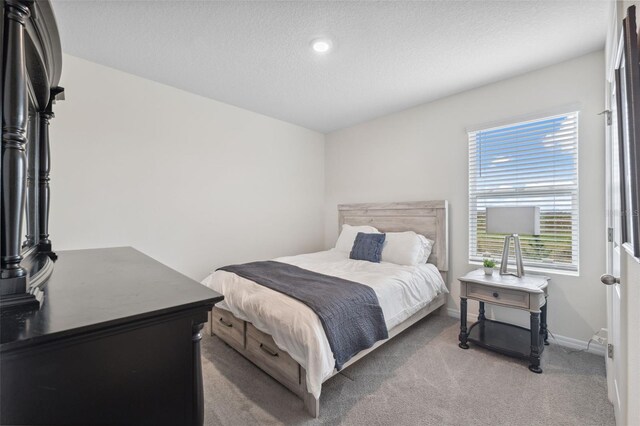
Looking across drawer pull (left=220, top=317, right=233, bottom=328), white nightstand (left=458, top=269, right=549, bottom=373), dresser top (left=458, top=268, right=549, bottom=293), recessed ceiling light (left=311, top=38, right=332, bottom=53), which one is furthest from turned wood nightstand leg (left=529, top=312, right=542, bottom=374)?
recessed ceiling light (left=311, top=38, right=332, bottom=53)

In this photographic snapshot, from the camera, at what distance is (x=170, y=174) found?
3135mm

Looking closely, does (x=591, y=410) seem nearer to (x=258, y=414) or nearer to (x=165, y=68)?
(x=258, y=414)

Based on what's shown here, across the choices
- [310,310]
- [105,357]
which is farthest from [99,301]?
[310,310]

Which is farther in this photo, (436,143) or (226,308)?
(436,143)

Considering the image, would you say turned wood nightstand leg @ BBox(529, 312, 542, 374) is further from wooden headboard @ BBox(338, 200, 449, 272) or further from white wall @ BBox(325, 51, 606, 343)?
wooden headboard @ BBox(338, 200, 449, 272)

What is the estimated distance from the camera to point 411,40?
7.36ft

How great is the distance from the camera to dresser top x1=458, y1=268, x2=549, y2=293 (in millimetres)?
2229

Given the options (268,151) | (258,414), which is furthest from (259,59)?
(258,414)

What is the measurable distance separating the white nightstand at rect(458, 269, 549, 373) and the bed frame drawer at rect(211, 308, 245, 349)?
6.27 feet

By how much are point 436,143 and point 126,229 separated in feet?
11.7

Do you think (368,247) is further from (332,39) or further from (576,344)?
(332,39)

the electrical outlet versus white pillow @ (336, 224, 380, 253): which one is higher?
white pillow @ (336, 224, 380, 253)

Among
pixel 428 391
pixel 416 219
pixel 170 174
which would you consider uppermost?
pixel 170 174

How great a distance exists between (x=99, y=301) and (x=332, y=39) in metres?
2.31
